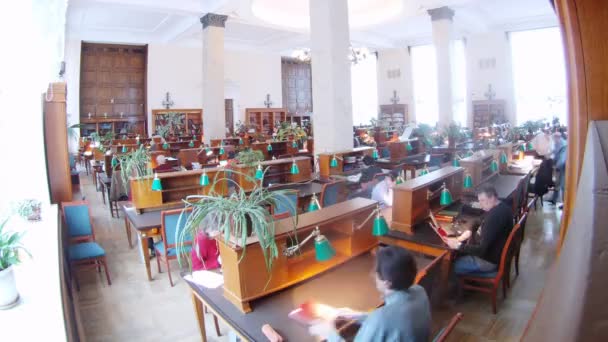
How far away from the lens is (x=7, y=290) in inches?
85.8

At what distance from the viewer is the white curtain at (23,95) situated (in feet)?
12.2

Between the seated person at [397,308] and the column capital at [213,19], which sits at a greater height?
the column capital at [213,19]

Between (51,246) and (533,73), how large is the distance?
59.3 feet

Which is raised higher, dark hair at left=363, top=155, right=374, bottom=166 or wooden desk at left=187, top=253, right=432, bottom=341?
dark hair at left=363, top=155, right=374, bottom=166

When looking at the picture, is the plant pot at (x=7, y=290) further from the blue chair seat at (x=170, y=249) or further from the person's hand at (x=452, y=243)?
the person's hand at (x=452, y=243)

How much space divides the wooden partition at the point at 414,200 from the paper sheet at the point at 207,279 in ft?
5.88

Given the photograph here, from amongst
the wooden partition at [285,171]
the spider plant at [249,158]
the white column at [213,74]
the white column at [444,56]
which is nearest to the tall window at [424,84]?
the white column at [444,56]

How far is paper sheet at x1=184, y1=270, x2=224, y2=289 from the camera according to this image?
8.76 ft

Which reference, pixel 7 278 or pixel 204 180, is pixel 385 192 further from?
pixel 7 278

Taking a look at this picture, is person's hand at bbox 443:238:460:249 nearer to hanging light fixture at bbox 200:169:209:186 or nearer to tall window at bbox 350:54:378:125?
hanging light fixture at bbox 200:169:209:186

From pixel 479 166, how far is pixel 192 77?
14502mm

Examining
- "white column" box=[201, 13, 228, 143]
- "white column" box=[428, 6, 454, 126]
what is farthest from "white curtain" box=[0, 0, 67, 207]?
"white column" box=[428, 6, 454, 126]

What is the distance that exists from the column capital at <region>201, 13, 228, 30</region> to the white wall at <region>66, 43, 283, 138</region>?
3851 mm

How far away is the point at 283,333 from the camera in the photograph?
2.07 metres
